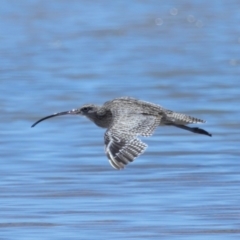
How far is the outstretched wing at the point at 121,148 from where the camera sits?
23.9 feet

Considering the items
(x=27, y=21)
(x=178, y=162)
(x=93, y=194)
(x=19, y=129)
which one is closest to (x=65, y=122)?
(x=19, y=129)

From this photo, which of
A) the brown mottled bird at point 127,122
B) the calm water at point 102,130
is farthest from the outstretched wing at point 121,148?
the calm water at point 102,130

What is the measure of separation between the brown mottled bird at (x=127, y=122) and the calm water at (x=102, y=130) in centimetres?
55

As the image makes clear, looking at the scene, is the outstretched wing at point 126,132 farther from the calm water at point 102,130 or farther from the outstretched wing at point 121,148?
the calm water at point 102,130

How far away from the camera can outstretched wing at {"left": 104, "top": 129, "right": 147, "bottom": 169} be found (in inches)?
287

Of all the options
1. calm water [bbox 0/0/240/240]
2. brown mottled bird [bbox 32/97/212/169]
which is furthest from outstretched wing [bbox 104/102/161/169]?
calm water [bbox 0/0/240/240]

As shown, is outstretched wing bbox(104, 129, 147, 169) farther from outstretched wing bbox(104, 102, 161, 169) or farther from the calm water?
the calm water

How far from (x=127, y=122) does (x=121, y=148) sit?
66 centimetres

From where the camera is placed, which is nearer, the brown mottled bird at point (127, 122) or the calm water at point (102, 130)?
the brown mottled bird at point (127, 122)

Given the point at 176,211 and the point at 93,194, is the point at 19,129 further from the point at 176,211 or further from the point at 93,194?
the point at 176,211

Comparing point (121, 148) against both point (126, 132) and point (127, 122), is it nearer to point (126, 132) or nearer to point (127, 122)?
point (126, 132)

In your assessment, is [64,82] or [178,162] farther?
[64,82]

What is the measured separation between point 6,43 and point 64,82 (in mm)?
4237

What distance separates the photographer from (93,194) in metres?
8.96
